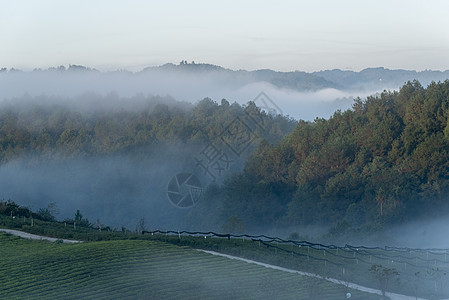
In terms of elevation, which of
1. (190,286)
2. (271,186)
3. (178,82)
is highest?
(178,82)

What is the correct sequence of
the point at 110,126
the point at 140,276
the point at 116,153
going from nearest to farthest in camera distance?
the point at 140,276, the point at 116,153, the point at 110,126

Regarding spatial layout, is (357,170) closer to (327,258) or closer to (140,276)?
(327,258)

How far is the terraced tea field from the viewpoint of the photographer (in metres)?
19.3

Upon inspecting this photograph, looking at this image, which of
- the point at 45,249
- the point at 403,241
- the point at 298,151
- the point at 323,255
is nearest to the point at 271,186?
the point at 298,151

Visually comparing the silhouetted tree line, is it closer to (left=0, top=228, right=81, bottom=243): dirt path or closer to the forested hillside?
the forested hillside

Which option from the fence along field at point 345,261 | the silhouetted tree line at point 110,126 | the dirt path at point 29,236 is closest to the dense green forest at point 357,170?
the silhouetted tree line at point 110,126

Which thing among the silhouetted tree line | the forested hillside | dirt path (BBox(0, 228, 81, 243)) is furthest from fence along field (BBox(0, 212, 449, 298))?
the silhouetted tree line

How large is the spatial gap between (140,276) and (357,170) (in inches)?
1395

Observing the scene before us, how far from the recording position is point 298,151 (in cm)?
5975

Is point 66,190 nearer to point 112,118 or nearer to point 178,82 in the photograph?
point 112,118

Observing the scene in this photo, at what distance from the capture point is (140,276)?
20.7 m

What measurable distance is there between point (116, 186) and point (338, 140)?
23.6 metres

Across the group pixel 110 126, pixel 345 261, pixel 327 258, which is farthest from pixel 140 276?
pixel 110 126

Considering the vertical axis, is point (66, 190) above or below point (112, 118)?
below
